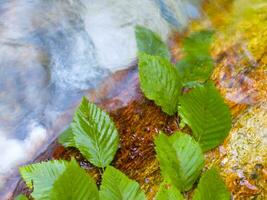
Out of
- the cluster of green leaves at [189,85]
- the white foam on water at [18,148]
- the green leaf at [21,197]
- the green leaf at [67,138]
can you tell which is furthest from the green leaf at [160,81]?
the green leaf at [21,197]

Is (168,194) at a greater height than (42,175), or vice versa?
(42,175)

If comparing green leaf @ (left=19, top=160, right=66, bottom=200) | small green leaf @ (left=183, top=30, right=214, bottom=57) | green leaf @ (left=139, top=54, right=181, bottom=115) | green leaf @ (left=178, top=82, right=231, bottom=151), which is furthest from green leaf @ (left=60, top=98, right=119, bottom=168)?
small green leaf @ (left=183, top=30, right=214, bottom=57)

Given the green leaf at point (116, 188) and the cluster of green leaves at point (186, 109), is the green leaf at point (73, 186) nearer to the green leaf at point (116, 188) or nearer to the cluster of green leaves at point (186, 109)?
→ the green leaf at point (116, 188)

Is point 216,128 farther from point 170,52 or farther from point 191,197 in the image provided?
point 170,52

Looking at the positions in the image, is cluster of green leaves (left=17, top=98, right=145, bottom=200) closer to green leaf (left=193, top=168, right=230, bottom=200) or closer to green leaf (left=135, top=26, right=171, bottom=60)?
green leaf (left=193, top=168, right=230, bottom=200)

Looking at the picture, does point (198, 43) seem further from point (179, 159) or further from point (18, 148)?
point (18, 148)

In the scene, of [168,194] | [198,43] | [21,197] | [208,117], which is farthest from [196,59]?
[21,197]

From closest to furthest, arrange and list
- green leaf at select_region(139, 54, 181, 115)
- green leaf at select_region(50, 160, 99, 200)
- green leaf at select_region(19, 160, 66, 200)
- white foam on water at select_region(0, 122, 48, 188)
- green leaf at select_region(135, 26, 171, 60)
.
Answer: green leaf at select_region(50, 160, 99, 200)
green leaf at select_region(19, 160, 66, 200)
white foam on water at select_region(0, 122, 48, 188)
green leaf at select_region(139, 54, 181, 115)
green leaf at select_region(135, 26, 171, 60)
